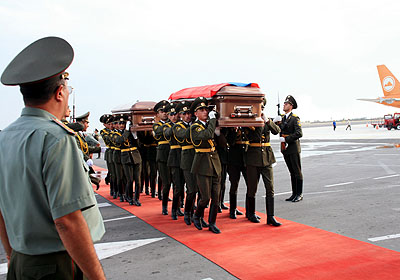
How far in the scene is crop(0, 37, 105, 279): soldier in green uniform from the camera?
65.4 inches

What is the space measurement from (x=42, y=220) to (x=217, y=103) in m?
5.03

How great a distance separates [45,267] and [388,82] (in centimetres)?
5812

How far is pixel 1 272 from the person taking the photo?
15.5 feet

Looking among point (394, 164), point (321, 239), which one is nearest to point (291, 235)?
point (321, 239)

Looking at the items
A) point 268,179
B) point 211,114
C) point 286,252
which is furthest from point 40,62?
point 268,179

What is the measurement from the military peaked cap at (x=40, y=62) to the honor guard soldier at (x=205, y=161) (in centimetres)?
434

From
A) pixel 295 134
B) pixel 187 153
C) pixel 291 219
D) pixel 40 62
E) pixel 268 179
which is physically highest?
pixel 40 62

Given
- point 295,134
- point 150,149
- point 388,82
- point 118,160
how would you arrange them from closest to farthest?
point 295,134
point 118,160
point 150,149
point 388,82

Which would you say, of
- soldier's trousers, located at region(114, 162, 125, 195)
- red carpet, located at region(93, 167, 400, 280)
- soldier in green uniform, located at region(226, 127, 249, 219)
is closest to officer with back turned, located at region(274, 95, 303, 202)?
→ soldier in green uniform, located at region(226, 127, 249, 219)

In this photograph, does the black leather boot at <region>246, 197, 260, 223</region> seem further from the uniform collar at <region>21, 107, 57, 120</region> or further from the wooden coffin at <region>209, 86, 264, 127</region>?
the uniform collar at <region>21, 107, 57, 120</region>

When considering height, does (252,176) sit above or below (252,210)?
above

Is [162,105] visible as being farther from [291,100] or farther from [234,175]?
[291,100]

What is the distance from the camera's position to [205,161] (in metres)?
6.29

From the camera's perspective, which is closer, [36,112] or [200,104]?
[36,112]
